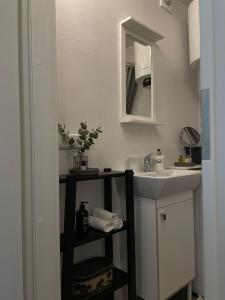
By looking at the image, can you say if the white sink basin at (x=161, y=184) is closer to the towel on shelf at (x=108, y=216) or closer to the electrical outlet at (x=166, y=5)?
the towel on shelf at (x=108, y=216)

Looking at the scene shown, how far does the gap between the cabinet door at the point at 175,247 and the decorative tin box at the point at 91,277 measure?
0.35 meters

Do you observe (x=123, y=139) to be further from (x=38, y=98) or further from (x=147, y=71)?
(x=38, y=98)

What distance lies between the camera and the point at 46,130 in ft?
3.02

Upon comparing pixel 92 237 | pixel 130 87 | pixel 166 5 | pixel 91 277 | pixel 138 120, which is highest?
pixel 166 5

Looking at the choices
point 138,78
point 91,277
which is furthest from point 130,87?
point 91,277

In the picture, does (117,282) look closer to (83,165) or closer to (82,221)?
(82,221)

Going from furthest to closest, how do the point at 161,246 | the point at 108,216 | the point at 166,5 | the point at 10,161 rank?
the point at 166,5, the point at 161,246, the point at 108,216, the point at 10,161

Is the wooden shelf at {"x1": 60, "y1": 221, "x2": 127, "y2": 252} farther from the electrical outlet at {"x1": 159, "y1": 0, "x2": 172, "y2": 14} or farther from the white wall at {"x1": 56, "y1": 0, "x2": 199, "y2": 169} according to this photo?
the electrical outlet at {"x1": 159, "y1": 0, "x2": 172, "y2": 14}

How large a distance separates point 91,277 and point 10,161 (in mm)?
795

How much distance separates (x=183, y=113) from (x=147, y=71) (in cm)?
61

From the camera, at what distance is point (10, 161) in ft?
2.66

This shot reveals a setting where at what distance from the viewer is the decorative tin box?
3.95 ft

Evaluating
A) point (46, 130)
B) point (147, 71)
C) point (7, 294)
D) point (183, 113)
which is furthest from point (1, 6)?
point (183, 113)

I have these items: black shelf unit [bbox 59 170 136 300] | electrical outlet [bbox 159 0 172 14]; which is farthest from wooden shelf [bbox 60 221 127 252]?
electrical outlet [bbox 159 0 172 14]
